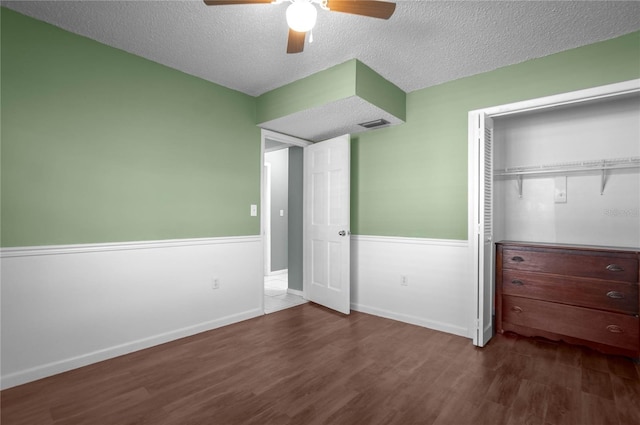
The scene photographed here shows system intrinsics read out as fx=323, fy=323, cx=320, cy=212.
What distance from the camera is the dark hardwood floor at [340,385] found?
6.10 feet

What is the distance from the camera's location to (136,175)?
2771 mm

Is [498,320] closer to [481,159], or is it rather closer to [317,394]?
[481,159]

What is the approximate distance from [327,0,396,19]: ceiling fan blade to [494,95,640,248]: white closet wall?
228 centimetres

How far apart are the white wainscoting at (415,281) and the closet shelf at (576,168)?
0.93 meters

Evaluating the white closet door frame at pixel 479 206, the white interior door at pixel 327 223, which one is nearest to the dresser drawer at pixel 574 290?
the white closet door frame at pixel 479 206

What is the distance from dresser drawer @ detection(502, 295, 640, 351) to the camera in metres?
2.52

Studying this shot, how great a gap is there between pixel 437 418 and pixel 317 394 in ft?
2.38

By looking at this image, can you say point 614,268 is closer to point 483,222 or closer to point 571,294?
point 571,294

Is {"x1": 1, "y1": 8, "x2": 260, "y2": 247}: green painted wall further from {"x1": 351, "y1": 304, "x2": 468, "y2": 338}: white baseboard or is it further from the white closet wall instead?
the white closet wall

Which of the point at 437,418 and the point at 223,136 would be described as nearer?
the point at 437,418

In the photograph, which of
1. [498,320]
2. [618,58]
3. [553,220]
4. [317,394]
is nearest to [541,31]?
[618,58]

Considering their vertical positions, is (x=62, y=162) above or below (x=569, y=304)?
above

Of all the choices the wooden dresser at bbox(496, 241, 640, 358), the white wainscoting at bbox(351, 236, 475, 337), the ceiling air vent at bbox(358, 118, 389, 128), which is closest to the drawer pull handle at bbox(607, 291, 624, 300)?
the wooden dresser at bbox(496, 241, 640, 358)

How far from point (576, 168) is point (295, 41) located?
2.78 metres
